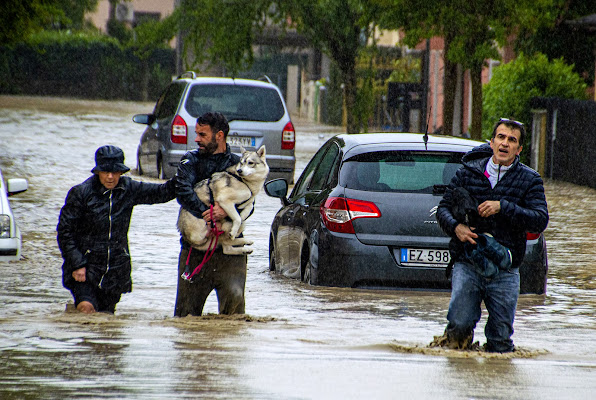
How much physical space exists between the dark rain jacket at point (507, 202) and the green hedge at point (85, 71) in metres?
54.1

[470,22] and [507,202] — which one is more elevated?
[470,22]

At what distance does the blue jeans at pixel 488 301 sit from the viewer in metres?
6.85

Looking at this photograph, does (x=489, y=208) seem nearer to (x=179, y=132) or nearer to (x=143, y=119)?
(x=179, y=132)

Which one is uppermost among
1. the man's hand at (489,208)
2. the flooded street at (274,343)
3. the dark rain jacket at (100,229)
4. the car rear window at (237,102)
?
the car rear window at (237,102)

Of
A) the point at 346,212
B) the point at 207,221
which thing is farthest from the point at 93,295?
the point at 346,212

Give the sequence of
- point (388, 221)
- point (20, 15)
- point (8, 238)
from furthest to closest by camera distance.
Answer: point (20, 15)
point (8, 238)
point (388, 221)

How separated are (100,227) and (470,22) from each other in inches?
593

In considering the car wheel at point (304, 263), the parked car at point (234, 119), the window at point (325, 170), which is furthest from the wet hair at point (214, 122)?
the parked car at point (234, 119)

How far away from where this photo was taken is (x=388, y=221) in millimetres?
9102

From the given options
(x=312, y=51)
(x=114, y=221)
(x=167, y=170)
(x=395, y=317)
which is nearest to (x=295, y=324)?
(x=395, y=317)

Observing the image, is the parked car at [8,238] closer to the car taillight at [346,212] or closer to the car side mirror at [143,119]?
the car taillight at [346,212]

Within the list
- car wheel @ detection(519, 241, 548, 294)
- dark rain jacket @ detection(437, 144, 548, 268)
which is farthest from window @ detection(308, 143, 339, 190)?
dark rain jacket @ detection(437, 144, 548, 268)

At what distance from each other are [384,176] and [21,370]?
405 centimetres

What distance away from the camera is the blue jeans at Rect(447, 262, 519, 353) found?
685 cm
